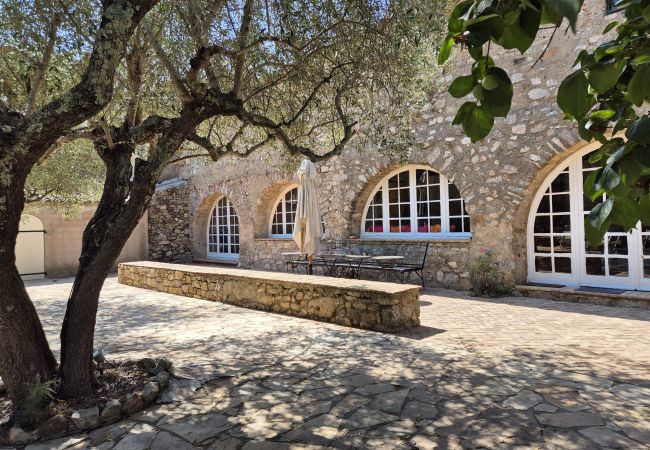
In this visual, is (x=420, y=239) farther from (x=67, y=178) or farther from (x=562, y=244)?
(x=67, y=178)

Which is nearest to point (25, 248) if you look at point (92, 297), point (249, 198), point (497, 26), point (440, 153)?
point (249, 198)

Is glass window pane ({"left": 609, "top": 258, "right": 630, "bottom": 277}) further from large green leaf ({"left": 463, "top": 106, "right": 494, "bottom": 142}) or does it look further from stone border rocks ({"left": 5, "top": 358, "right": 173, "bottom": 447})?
large green leaf ({"left": 463, "top": 106, "right": 494, "bottom": 142})

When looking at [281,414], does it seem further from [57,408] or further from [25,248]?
[25,248]

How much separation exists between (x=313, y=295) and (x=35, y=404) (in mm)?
3162

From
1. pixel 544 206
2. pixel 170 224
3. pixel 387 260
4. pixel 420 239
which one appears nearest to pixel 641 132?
pixel 544 206

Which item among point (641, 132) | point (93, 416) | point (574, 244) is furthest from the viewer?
point (574, 244)

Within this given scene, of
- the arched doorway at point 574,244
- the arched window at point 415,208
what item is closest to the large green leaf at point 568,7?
the arched doorway at point 574,244

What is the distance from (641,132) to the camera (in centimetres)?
66

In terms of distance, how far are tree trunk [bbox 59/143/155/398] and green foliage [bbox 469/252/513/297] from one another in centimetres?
531

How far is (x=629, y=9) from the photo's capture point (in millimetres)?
810

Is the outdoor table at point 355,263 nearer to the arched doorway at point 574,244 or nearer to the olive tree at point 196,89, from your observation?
the olive tree at point 196,89

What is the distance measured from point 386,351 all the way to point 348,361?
43 cm

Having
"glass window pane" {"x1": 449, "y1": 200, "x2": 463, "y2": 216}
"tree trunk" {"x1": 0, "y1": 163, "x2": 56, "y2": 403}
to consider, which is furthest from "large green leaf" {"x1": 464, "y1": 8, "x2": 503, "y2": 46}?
"glass window pane" {"x1": 449, "y1": 200, "x2": 463, "y2": 216}

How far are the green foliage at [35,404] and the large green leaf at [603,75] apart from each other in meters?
3.20
